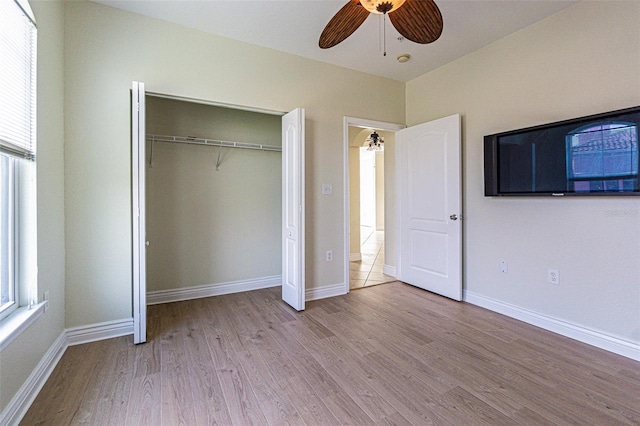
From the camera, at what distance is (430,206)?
3465 millimetres

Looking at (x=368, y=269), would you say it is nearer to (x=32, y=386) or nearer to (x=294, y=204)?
(x=294, y=204)

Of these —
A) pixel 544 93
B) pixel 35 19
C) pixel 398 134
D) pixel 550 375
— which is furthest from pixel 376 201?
pixel 35 19

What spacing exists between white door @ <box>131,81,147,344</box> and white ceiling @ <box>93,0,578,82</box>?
83cm

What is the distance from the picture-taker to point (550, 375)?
1867 millimetres

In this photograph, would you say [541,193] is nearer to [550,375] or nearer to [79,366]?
[550,375]

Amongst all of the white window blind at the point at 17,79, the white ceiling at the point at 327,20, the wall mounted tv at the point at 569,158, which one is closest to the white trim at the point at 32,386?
the white window blind at the point at 17,79

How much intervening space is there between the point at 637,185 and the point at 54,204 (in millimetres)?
4032

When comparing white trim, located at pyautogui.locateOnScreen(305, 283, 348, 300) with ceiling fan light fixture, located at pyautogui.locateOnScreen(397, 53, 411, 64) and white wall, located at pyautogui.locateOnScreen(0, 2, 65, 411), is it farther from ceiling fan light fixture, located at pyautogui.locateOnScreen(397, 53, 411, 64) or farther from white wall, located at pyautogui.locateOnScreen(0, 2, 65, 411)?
ceiling fan light fixture, located at pyautogui.locateOnScreen(397, 53, 411, 64)

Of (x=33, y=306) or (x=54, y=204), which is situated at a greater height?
(x=54, y=204)

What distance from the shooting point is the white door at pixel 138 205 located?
2209 mm

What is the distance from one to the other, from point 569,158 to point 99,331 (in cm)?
400

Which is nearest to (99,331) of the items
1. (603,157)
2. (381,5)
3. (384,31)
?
(381,5)

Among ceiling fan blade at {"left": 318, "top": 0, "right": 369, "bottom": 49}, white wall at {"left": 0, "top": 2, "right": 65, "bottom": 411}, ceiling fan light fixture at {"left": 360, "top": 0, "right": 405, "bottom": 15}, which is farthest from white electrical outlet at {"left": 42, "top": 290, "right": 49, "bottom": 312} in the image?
ceiling fan light fixture at {"left": 360, "top": 0, "right": 405, "bottom": 15}

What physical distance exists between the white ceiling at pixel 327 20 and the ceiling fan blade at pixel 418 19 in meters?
0.66
